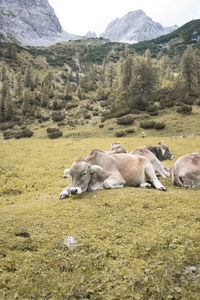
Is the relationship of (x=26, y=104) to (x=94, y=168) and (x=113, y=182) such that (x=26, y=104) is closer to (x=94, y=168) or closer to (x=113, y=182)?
(x=94, y=168)

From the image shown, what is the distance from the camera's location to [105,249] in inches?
126

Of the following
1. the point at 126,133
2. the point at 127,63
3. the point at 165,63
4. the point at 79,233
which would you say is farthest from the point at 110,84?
the point at 79,233

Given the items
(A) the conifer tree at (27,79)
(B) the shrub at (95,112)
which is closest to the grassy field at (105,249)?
(B) the shrub at (95,112)

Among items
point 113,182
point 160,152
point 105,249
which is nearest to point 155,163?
point 160,152

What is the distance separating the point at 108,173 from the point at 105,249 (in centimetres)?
341

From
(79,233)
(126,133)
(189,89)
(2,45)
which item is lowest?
(126,133)

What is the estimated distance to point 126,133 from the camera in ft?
92.4

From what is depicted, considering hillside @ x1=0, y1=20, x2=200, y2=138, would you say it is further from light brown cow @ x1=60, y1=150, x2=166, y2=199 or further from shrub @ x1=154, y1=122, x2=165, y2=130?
light brown cow @ x1=60, y1=150, x2=166, y2=199

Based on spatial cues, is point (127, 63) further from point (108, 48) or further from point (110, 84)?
point (108, 48)

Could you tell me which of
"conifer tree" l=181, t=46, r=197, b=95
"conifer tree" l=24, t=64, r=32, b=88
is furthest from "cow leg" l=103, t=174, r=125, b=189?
"conifer tree" l=24, t=64, r=32, b=88

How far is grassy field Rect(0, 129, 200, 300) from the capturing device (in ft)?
8.04

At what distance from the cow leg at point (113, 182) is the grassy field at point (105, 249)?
795 millimetres

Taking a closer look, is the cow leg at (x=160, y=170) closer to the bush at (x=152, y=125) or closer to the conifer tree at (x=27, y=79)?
the bush at (x=152, y=125)

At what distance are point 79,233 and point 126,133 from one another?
25.2m
